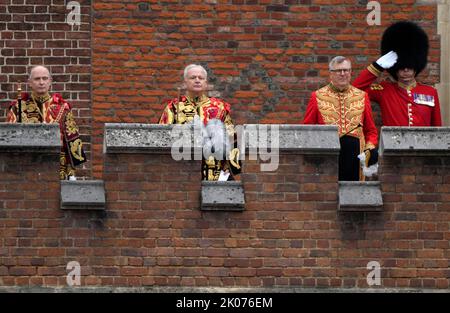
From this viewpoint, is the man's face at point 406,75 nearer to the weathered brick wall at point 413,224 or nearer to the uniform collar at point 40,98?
the weathered brick wall at point 413,224

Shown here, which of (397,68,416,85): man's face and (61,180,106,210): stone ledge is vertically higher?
(397,68,416,85): man's face

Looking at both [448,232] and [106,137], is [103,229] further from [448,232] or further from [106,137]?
[448,232]

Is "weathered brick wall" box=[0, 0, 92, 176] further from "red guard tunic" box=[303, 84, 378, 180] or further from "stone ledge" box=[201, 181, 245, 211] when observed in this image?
"stone ledge" box=[201, 181, 245, 211]

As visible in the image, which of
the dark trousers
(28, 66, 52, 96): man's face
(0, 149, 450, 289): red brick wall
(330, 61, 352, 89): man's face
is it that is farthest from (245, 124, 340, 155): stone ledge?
(28, 66, 52, 96): man's face

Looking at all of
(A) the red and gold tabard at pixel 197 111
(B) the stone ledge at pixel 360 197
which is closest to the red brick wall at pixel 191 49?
(A) the red and gold tabard at pixel 197 111

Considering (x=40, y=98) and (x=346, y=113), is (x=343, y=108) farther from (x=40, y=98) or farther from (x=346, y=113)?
(x=40, y=98)

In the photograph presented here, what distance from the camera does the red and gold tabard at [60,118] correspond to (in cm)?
2339

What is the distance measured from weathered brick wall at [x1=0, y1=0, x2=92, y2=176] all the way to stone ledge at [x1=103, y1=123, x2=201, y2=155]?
3892 millimetres

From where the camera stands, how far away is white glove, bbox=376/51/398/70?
25.0m

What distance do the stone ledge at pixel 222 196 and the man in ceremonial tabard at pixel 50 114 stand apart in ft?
5.01

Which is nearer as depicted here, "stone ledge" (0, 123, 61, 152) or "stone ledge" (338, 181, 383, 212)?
"stone ledge" (0, 123, 61, 152)

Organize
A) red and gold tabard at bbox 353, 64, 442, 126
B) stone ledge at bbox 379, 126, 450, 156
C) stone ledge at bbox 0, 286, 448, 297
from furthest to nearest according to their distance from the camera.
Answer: red and gold tabard at bbox 353, 64, 442, 126 → stone ledge at bbox 379, 126, 450, 156 → stone ledge at bbox 0, 286, 448, 297

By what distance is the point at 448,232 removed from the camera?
2239 centimetres

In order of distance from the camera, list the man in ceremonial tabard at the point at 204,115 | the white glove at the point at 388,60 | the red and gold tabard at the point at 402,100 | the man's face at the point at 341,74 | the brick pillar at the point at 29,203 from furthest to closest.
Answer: the white glove at the point at 388,60 → the red and gold tabard at the point at 402,100 → the man's face at the point at 341,74 → the man in ceremonial tabard at the point at 204,115 → the brick pillar at the point at 29,203
